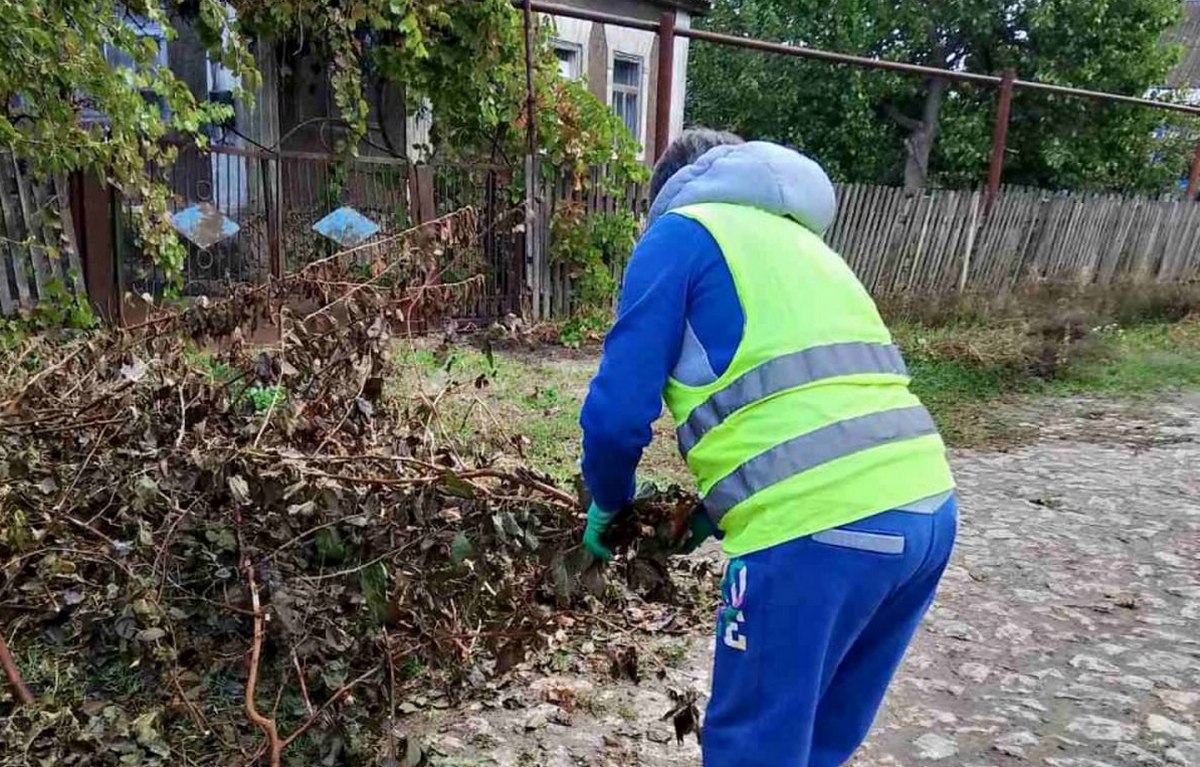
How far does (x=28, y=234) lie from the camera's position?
6.48 meters

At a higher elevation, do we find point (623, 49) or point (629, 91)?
point (623, 49)

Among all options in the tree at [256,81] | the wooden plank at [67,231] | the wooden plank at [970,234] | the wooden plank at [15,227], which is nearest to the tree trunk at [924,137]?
the wooden plank at [970,234]

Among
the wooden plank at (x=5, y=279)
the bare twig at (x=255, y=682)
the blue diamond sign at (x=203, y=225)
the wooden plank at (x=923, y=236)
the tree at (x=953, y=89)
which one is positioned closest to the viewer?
the bare twig at (x=255, y=682)

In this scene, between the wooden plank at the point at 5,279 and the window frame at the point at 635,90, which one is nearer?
the wooden plank at the point at 5,279

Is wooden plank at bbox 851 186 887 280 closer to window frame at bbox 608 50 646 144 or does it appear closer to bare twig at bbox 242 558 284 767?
window frame at bbox 608 50 646 144

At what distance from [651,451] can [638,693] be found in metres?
2.57

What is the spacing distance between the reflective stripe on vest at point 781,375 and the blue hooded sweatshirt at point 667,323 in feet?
0.16

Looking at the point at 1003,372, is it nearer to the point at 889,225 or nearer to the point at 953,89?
the point at 889,225

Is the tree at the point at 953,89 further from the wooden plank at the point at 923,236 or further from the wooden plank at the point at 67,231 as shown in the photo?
the wooden plank at the point at 67,231

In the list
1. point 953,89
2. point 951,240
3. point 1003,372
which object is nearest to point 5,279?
point 1003,372

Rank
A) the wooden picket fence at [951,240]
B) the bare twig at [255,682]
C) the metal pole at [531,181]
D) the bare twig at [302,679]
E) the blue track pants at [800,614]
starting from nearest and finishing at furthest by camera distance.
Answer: the blue track pants at [800,614], the bare twig at [255,682], the bare twig at [302,679], the metal pole at [531,181], the wooden picket fence at [951,240]

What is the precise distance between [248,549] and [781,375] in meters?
1.68

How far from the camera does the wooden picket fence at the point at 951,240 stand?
9.37 metres

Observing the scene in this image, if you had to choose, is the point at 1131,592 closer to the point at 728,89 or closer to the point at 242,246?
the point at 242,246
